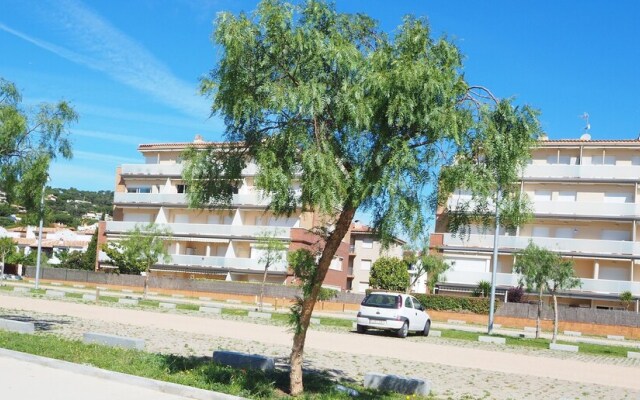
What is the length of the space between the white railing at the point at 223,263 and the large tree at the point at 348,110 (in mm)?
50297

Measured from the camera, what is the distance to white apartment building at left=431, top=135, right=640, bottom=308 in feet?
168

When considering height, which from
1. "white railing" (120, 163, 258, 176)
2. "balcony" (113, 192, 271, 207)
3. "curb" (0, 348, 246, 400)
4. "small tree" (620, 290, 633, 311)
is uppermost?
"white railing" (120, 163, 258, 176)

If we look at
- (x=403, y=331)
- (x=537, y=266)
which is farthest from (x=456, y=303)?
(x=403, y=331)

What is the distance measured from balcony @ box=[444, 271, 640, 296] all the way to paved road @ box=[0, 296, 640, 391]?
1175 inches

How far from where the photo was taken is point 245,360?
41.3 ft

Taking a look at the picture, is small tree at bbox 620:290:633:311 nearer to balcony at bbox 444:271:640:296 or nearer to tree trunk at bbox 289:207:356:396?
balcony at bbox 444:271:640:296

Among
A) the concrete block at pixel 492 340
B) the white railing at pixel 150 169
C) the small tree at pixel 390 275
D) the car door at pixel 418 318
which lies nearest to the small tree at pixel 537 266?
the concrete block at pixel 492 340

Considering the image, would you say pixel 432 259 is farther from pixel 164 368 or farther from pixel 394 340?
pixel 164 368

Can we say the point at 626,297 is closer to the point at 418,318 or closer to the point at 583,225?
the point at 583,225

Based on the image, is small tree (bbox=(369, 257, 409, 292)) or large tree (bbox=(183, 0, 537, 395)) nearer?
large tree (bbox=(183, 0, 537, 395))

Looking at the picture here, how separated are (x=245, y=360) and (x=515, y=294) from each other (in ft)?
139

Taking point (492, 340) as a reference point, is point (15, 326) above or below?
above

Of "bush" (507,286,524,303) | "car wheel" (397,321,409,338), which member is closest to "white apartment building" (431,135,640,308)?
"bush" (507,286,524,303)

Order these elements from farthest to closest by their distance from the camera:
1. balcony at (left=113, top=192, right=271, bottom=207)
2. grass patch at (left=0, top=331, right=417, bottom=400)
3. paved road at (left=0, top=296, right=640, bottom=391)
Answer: balcony at (left=113, top=192, right=271, bottom=207) < paved road at (left=0, top=296, right=640, bottom=391) < grass patch at (left=0, top=331, right=417, bottom=400)
